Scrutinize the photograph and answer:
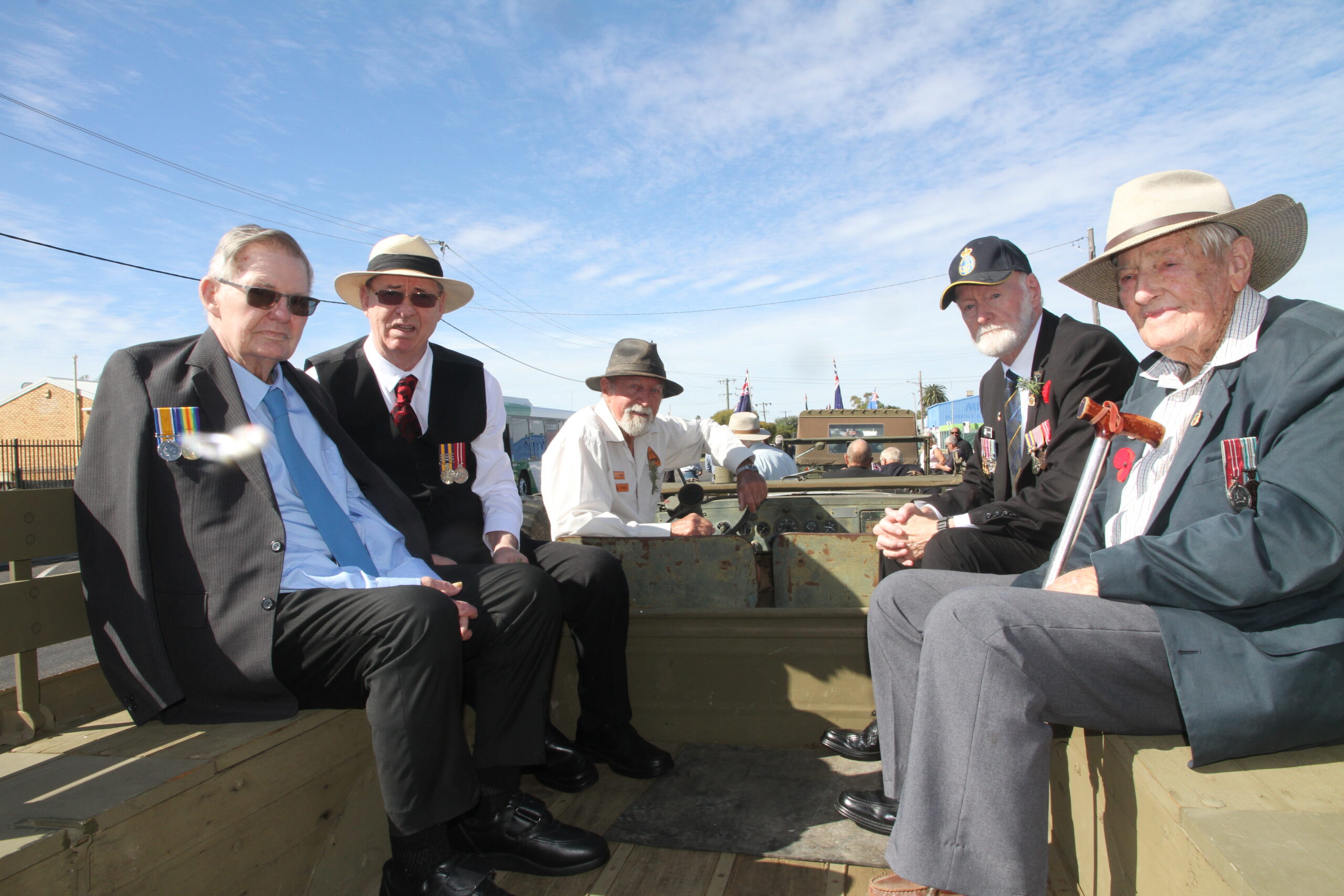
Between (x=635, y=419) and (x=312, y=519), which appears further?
(x=635, y=419)

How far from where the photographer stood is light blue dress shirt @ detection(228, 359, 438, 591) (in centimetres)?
195

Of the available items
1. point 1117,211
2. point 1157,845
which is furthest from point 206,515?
point 1117,211

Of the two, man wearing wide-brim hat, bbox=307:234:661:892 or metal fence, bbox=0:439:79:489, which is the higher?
metal fence, bbox=0:439:79:489

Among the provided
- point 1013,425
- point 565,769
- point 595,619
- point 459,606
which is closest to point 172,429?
point 459,606

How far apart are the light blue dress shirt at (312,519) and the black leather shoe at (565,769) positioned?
0.78 meters

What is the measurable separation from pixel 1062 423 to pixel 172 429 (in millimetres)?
2486

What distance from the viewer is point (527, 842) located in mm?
2035

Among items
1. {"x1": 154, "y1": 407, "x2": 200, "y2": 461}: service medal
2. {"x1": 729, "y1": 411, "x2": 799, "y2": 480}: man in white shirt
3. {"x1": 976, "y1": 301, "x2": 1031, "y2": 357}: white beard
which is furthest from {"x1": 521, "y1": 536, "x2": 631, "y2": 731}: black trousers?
{"x1": 729, "y1": 411, "x2": 799, "y2": 480}: man in white shirt

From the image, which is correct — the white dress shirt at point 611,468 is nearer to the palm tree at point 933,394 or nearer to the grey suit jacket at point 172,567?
the grey suit jacket at point 172,567

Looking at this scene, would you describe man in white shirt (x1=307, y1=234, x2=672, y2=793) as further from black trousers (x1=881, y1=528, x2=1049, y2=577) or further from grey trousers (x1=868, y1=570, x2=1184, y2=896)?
grey trousers (x1=868, y1=570, x2=1184, y2=896)

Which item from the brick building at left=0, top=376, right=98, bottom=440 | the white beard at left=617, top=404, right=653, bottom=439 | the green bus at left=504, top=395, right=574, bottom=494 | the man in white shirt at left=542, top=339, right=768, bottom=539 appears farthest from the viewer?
the brick building at left=0, top=376, right=98, bottom=440

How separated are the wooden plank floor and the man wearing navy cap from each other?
24 centimetres

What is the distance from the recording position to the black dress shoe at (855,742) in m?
2.66

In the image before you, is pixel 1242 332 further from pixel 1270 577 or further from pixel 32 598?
pixel 32 598
